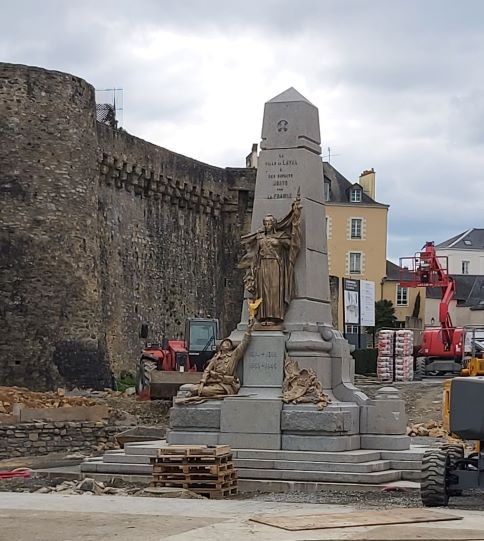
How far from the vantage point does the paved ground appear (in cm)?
996

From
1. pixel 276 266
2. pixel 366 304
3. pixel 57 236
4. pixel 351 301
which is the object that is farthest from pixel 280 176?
pixel 366 304

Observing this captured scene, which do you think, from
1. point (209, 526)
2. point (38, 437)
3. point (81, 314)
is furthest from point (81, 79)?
point (209, 526)

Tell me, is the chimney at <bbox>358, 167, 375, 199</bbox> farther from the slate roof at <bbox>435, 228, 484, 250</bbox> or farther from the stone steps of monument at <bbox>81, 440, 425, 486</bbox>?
the stone steps of monument at <bbox>81, 440, 425, 486</bbox>

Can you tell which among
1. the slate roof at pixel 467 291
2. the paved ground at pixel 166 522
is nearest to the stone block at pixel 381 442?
the paved ground at pixel 166 522

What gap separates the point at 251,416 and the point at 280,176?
327 cm

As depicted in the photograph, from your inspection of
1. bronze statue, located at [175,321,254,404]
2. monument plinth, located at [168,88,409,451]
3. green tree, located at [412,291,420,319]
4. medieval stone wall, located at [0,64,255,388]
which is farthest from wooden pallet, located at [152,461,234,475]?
green tree, located at [412,291,420,319]

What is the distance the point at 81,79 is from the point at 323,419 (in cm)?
1863

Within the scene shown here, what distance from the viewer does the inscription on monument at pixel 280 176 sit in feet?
55.8

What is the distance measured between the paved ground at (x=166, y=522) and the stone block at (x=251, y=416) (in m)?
2.64

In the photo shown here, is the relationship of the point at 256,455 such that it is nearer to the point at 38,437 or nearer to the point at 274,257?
the point at 274,257

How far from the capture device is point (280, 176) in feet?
56.1

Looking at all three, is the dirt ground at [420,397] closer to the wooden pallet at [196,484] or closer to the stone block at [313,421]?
the stone block at [313,421]

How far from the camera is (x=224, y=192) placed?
148 ft

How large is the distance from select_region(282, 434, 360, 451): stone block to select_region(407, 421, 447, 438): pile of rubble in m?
7.76
